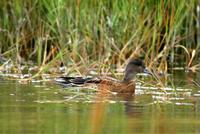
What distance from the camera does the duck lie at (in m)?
10.4

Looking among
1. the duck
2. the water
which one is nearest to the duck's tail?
the duck

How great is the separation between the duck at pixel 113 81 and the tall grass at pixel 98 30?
532 mm

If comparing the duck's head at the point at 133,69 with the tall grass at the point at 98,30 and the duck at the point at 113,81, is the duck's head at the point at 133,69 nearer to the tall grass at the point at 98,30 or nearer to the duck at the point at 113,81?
the duck at the point at 113,81

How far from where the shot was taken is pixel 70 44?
12438mm

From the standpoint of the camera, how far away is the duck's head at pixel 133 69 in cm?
1114

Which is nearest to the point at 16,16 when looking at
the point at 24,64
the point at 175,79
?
the point at 24,64

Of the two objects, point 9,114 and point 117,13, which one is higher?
point 117,13

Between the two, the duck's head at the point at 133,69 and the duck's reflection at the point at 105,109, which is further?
the duck's head at the point at 133,69

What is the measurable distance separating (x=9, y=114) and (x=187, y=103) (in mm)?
1969

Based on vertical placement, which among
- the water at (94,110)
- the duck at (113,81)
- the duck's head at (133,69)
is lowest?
the water at (94,110)

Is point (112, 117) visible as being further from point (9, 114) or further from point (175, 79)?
point (175, 79)

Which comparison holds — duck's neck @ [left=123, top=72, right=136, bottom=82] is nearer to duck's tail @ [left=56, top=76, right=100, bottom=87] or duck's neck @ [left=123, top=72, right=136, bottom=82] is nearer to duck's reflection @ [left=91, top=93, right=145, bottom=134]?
duck's tail @ [left=56, top=76, right=100, bottom=87]

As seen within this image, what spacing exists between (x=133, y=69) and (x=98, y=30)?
174cm

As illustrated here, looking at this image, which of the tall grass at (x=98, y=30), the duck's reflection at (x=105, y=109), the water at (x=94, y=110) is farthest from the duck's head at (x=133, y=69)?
the duck's reflection at (x=105, y=109)
